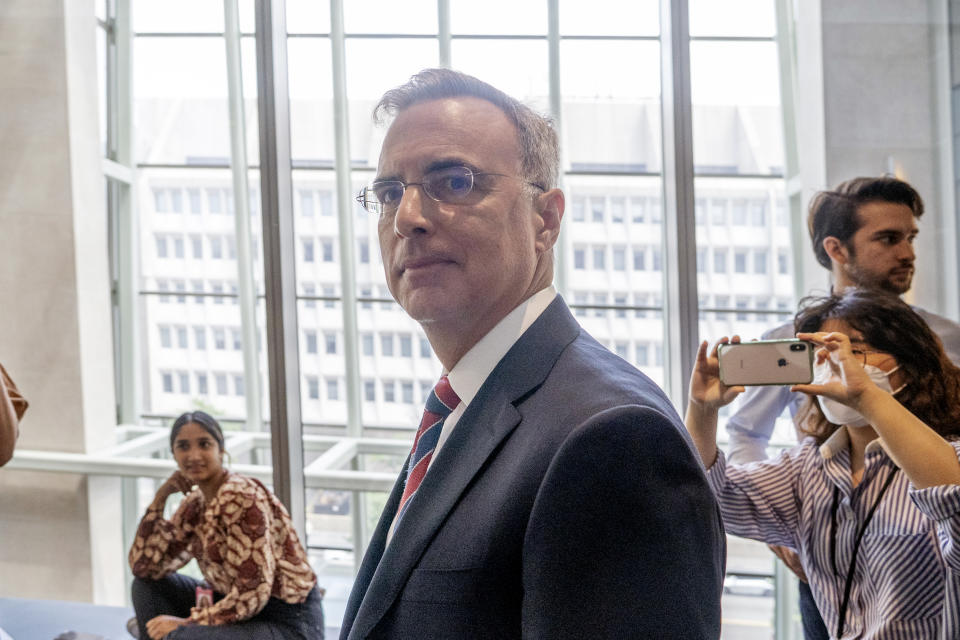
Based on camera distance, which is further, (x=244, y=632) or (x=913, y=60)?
(x=913, y=60)

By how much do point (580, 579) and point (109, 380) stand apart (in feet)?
16.2

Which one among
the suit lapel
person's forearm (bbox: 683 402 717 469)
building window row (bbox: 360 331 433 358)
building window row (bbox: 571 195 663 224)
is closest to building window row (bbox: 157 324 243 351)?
building window row (bbox: 360 331 433 358)

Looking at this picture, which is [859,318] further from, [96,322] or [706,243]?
[96,322]

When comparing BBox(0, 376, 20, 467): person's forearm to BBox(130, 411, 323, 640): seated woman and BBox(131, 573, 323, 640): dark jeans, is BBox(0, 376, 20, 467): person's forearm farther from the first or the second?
BBox(131, 573, 323, 640): dark jeans

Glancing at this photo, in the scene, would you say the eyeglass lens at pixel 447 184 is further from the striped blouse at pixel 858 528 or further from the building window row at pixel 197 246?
the building window row at pixel 197 246

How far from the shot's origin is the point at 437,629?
827mm

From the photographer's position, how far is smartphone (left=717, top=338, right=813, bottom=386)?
187 cm

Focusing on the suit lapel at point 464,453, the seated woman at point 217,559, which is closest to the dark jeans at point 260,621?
the seated woman at point 217,559

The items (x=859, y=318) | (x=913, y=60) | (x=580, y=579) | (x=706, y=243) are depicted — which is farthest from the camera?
(x=706, y=243)

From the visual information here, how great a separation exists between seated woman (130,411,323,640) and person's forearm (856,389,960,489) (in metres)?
2.39

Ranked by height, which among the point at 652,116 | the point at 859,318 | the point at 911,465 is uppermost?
the point at 652,116

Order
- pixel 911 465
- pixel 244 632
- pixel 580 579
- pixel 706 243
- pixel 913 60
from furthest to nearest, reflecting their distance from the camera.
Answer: pixel 706 243 < pixel 913 60 < pixel 244 632 < pixel 911 465 < pixel 580 579

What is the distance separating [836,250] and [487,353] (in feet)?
6.48

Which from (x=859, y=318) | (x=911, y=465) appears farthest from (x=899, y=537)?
(x=859, y=318)
